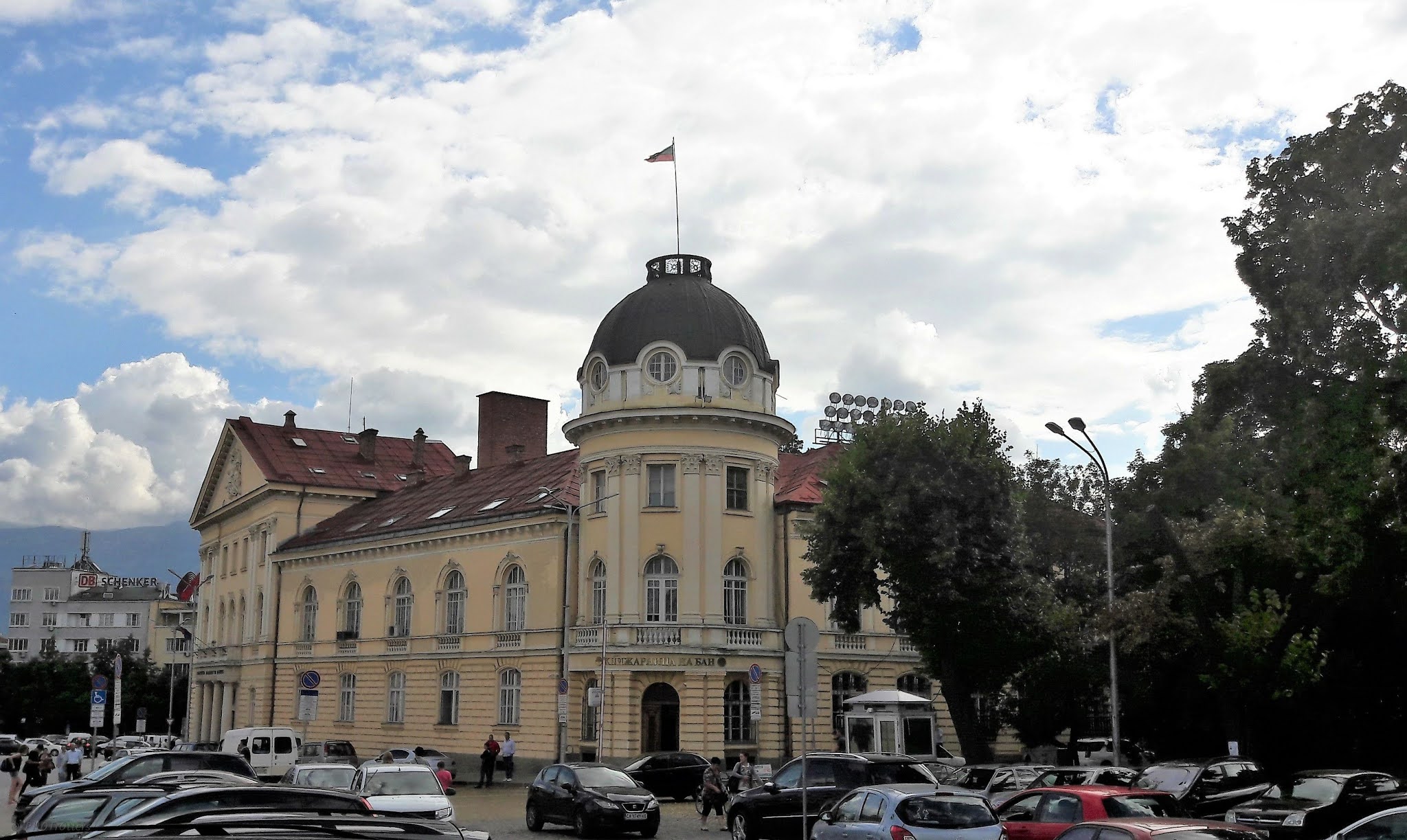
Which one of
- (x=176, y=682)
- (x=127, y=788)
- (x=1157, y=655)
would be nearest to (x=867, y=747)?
(x=1157, y=655)

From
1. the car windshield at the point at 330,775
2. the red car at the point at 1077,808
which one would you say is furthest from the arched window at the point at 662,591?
the red car at the point at 1077,808

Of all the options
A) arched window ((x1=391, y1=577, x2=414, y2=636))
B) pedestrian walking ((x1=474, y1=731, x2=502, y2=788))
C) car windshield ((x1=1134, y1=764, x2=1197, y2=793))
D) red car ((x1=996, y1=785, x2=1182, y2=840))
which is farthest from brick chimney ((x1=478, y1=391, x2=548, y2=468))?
red car ((x1=996, y1=785, x2=1182, y2=840))

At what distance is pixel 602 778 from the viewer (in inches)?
1149

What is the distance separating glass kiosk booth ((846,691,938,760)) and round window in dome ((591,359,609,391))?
50.0 feet

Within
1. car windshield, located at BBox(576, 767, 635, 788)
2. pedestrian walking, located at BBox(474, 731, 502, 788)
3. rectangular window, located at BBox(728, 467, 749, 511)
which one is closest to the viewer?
car windshield, located at BBox(576, 767, 635, 788)

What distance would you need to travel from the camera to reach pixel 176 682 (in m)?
98.4

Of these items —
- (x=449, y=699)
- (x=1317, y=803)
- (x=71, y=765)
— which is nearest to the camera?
(x=1317, y=803)

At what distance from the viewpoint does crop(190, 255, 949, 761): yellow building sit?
4775 centimetres

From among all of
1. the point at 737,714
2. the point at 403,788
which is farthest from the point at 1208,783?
the point at 737,714

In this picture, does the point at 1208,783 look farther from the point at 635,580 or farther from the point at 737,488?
the point at 737,488

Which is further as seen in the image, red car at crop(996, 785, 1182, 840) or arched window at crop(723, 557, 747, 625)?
arched window at crop(723, 557, 747, 625)

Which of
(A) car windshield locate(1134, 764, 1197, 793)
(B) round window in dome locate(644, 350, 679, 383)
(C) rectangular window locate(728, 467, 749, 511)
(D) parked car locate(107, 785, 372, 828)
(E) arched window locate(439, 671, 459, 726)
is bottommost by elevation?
(A) car windshield locate(1134, 764, 1197, 793)

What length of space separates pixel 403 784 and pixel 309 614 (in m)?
42.1

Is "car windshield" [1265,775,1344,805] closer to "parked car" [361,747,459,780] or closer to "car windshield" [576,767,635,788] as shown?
"car windshield" [576,767,635,788]
